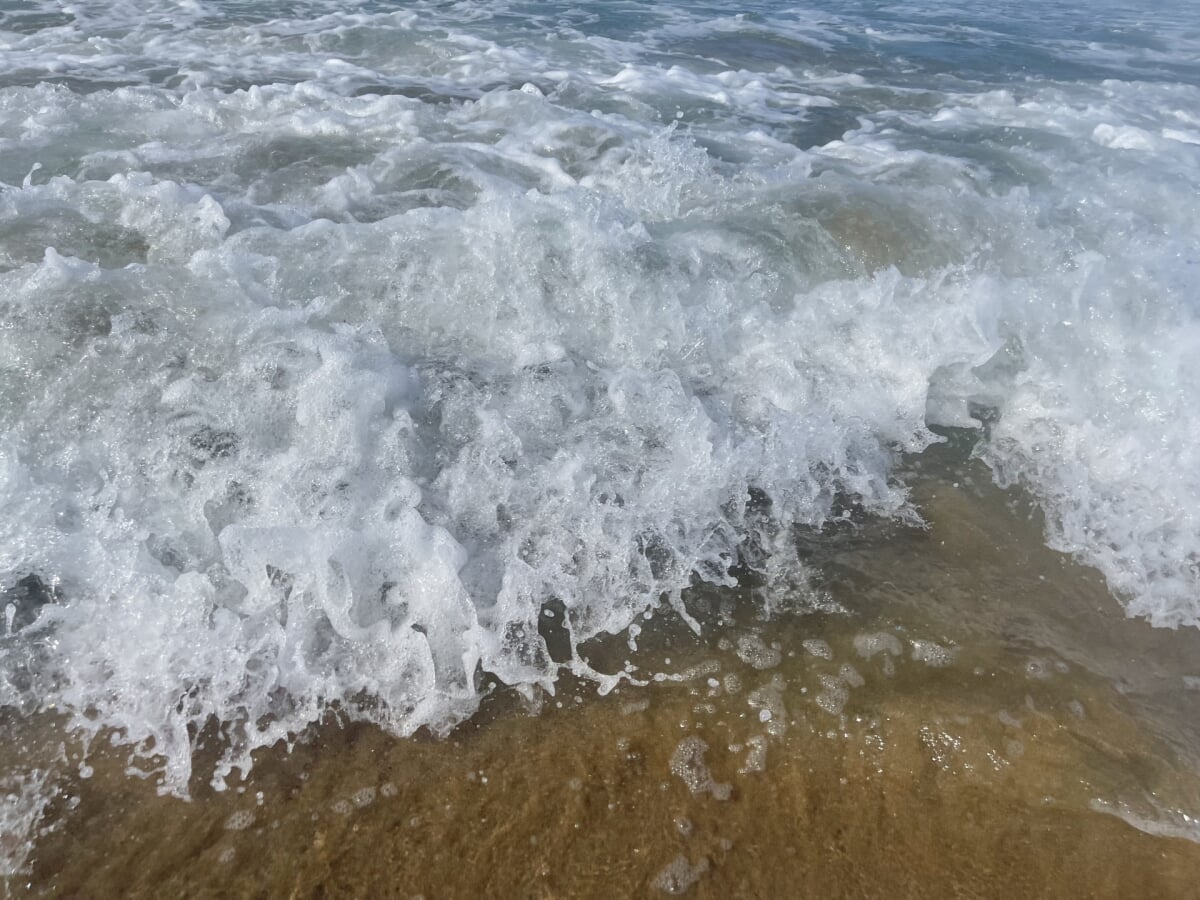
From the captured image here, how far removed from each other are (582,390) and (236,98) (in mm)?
5017

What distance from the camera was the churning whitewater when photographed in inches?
95.4

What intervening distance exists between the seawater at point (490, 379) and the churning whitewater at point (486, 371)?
0.02 m

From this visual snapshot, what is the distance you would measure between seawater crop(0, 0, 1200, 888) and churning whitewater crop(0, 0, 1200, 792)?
2 cm

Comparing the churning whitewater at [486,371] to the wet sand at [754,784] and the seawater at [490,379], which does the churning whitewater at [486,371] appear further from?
the wet sand at [754,784]

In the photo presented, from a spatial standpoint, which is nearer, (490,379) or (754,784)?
(754,784)

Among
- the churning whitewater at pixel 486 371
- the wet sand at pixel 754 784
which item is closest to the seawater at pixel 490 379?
the churning whitewater at pixel 486 371

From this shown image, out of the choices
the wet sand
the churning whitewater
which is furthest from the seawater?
the wet sand

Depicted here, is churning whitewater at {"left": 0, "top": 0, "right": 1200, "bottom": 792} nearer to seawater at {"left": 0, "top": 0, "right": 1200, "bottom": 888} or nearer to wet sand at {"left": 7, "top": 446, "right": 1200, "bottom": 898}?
seawater at {"left": 0, "top": 0, "right": 1200, "bottom": 888}

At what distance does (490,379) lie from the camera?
349 cm

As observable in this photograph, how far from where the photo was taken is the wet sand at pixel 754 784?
6.25 feet

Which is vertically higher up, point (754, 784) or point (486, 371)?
point (486, 371)

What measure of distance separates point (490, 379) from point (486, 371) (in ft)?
0.23

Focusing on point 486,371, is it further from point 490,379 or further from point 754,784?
point 754,784

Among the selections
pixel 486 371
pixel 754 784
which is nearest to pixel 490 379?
pixel 486 371
